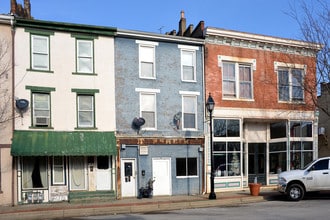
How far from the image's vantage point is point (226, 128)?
23.2 m

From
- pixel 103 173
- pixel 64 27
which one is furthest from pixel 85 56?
pixel 103 173

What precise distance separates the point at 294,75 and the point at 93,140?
12.3 m

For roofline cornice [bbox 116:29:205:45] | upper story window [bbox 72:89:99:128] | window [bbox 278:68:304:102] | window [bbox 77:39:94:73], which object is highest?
roofline cornice [bbox 116:29:205:45]

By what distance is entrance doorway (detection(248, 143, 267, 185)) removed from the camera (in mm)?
24803

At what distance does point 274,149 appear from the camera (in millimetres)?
25234

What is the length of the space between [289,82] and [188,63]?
22.0 ft

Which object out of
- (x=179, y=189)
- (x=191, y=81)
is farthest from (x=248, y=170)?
(x=191, y=81)

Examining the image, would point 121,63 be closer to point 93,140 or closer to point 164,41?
point 164,41

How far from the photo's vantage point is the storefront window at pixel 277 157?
81.9 ft

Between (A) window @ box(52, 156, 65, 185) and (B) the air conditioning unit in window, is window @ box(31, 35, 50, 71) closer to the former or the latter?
(B) the air conditioning unit in window

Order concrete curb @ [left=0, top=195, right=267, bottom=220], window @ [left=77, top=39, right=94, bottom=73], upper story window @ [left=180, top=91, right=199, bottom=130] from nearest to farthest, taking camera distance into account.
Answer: concrete curb @ [left=0, top=195, right=267, bottom=220] < window @ [left=77, top=39, right=94, bottom=73] < upper story window @ [left=180, top=91, right=199, bottom=130]

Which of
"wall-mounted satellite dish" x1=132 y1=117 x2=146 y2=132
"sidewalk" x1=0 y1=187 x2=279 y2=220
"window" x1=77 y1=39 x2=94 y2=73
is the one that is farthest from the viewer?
"wall-mounted satellite dish" x1=132 y1=117 x2=146 y2=132

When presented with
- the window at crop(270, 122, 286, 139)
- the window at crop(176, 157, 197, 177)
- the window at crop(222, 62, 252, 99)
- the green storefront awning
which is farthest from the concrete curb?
the window at crop(222, 62, 252, 99)

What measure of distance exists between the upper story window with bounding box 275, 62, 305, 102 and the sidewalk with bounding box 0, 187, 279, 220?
6920 millimetres
